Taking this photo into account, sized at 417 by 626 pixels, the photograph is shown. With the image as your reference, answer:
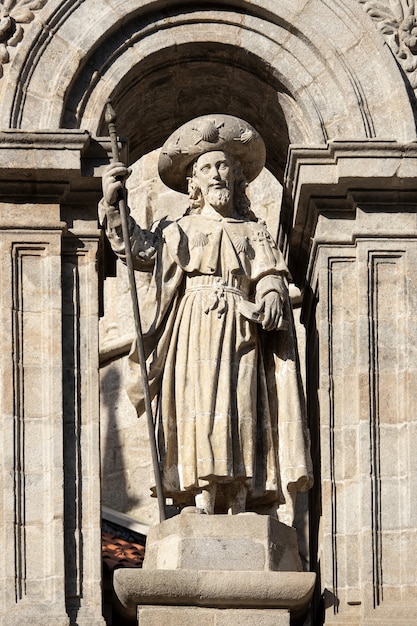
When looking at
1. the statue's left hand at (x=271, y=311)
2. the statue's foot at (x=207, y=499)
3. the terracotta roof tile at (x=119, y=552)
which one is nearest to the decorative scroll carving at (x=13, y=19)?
the statue's left hand at (x=271, y=311)

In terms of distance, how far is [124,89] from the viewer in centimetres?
1819

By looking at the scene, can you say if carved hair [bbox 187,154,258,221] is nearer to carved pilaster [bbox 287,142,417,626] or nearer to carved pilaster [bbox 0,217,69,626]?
carved pilaster [bbox 287,142,417,626]

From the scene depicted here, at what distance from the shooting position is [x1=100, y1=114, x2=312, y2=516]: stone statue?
56.3ft

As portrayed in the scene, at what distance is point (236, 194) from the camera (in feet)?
59.1

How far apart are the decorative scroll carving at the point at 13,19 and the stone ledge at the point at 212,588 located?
11.3ft

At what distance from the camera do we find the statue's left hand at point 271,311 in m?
17.3

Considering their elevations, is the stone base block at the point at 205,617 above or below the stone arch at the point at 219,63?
below

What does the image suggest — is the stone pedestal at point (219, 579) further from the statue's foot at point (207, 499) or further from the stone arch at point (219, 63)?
the stone arch at point (219, 63)

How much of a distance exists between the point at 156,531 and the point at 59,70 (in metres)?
2.96

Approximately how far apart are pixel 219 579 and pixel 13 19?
12.6 ft

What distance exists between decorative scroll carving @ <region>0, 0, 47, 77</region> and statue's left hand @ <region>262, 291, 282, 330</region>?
2.19m

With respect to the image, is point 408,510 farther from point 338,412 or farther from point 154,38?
point 154,38

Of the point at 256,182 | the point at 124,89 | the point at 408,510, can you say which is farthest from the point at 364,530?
the point at 256,182

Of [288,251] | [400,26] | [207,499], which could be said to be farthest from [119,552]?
[400,26]
